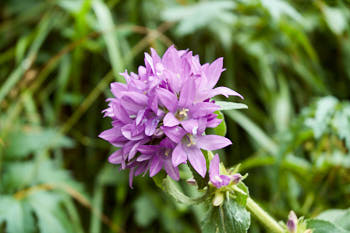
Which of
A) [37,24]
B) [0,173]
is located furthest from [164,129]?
[37,24]

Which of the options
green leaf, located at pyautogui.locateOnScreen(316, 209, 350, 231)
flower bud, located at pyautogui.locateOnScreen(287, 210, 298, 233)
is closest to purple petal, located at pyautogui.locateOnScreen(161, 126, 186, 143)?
flower bud, located at pyautogui.locateOnScreen(287, 210, 298, 233)

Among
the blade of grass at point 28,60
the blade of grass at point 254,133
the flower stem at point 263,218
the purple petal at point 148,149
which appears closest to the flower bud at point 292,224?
the flower stem at point 263,218

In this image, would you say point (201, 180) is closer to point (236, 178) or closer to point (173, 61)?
point (236, 178)

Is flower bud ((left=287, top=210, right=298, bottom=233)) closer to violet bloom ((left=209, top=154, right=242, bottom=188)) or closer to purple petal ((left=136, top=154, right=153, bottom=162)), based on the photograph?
violet bloom ((left=209, top=154, right=242, bottom=188))

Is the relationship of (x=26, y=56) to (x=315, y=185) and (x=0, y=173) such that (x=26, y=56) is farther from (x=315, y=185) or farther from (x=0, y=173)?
(x=315, y=185)

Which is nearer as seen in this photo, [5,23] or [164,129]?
[164,129]

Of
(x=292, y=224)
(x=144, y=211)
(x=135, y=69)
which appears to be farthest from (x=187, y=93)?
(x=135, y=69)

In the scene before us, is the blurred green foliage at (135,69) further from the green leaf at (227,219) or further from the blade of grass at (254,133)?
the green leaf at (227,219)
